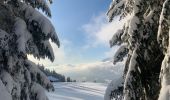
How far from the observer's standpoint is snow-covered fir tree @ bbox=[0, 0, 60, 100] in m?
10.5

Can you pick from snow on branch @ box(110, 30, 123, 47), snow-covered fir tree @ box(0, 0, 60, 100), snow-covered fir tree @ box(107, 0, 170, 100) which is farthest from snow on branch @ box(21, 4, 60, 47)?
snow-covered fir tree @ box(107, 0, 170, 100)

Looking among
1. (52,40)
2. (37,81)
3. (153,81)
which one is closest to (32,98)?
(37,81)

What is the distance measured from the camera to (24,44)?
10516 millimetres

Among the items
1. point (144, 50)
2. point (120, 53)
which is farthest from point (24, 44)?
point (144, 50)

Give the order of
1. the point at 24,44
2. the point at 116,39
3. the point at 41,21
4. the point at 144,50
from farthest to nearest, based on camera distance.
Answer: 1. the point at 116,39
2. the point at 41,21
3. the point at 24,44
4. the point at 144,50

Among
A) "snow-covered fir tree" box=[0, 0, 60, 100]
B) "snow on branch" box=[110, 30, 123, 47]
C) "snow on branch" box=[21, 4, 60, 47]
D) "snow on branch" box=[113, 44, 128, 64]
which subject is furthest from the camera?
"snow on branch" box=[110, 30, 123, 47]

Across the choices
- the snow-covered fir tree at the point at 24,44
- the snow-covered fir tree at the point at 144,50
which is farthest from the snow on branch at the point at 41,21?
the snow-covered fir tree at the point at 144,50

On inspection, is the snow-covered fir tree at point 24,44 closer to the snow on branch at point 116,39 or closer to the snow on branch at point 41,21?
the snow on branch at point 41,21

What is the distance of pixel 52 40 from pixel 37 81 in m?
1.55

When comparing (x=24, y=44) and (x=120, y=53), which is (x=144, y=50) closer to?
(x=24, y=44)

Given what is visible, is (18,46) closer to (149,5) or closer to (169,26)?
(149,5)

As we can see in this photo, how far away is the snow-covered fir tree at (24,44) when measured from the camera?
34.4 feet

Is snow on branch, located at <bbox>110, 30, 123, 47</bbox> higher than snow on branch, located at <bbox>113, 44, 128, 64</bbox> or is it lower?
higher

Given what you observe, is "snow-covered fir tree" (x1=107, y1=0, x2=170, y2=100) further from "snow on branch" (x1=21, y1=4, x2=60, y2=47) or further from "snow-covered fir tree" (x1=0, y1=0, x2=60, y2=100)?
"snow on branch" (x1=21, y1=4, x2=60, y2=47)
